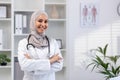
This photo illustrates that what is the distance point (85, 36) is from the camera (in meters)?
4.04

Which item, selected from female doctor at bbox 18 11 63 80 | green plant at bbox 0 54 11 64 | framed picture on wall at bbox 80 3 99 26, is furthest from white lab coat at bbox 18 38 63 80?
framed picture on wall at bbox 80 3 99 26

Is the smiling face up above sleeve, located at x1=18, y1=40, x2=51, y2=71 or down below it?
above

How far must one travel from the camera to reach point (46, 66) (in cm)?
204

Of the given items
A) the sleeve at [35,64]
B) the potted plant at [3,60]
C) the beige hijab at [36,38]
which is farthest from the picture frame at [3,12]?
the sleeve at [35,64]

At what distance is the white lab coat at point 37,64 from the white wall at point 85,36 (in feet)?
6.09

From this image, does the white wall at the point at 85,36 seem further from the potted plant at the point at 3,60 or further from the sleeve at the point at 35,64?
the sleeve at the point at 35,64

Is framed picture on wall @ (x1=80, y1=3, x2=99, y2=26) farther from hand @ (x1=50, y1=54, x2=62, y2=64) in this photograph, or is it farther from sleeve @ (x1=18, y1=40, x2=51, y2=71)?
sleeve @ (x1=18, y1=40, x2=51, y2=71)

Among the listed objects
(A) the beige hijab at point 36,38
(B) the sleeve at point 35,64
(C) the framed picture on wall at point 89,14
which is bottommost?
(B) the sleeve at point 35,64

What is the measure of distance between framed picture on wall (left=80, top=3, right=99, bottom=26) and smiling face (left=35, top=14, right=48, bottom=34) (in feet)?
6.46

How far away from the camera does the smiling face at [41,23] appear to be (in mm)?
2109

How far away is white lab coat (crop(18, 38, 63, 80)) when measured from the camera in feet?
6.68

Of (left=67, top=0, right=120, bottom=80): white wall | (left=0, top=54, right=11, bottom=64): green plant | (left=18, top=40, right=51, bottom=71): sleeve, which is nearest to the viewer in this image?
(left=18, top=40, right=51, bottom=71): sleeve

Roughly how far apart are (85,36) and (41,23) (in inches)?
79.2

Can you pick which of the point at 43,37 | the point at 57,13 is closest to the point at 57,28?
the point at 57,13
